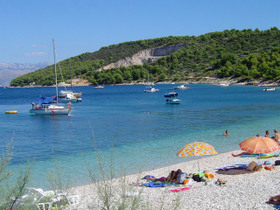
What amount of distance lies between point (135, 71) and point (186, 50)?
30.7 meters

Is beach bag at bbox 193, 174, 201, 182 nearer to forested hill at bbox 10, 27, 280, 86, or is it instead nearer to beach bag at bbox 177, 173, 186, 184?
beach bag at bbox 177, 173, 186, 184

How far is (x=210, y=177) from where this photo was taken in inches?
585

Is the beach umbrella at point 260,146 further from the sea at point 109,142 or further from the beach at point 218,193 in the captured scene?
the sea at point 109,142

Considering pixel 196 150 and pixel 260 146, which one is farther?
pixel 260 146

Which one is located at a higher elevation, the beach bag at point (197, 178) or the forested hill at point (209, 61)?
the forested hill at point (209, 61)

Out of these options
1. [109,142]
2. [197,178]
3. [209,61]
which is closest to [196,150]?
[197,178]

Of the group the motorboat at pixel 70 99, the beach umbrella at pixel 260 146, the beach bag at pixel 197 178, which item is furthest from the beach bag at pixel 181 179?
the motorboat at pixel 70 99

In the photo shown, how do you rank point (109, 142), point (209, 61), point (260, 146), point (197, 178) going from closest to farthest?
point (197, 178), point (260, 146), point (109, 142), point (209, 61)

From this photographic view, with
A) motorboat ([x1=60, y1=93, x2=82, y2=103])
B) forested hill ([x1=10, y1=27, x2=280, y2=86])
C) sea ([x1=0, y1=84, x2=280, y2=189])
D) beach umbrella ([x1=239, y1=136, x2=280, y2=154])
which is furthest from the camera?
forested hill ([x1=10, y1=27, x2=280, y2=86])

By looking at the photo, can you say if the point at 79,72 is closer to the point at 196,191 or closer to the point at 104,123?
the point at 104,123

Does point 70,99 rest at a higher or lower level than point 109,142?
higher

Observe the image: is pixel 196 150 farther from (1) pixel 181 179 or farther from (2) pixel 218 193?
(2) pixel 218 193

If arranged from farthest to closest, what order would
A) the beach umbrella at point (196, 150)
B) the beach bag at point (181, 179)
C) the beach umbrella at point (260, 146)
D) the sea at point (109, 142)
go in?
the sea at point (109, 142) < the beach umbrella at point (260, 146) < the beach umbrella at point (196, 150) < the beach bag at point (181, 179)

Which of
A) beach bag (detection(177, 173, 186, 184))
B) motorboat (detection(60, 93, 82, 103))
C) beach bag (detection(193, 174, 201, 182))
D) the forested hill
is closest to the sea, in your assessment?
beach bag (detection(177, 173, 186, 184))
